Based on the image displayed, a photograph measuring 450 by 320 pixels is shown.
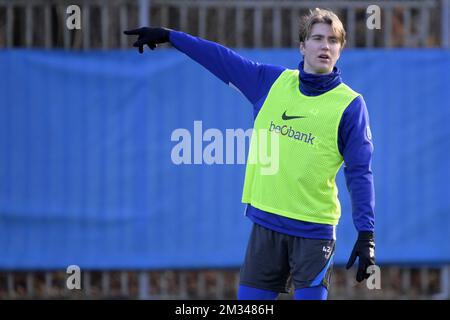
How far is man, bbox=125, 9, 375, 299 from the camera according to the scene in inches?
198

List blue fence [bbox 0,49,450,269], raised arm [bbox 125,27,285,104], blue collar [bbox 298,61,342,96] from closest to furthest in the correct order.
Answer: blue collar [bbox 298,61,342,96] → raised arm [bbox 125,27,285,104] → blue fence [bbox 0,49,450,269]

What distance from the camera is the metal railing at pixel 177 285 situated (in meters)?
7.85

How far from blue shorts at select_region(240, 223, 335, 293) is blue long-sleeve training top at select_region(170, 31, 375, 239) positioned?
46 mm

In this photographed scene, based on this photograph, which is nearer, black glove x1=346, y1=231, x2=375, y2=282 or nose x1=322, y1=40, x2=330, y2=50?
black glove x1=346, y1=231, x2=375, y2=282

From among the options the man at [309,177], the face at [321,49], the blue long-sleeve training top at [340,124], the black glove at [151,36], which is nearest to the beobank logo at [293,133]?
the man at [309,177]

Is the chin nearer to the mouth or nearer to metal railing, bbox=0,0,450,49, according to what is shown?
the mouth

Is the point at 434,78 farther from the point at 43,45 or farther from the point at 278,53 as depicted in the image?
the point at 43,45

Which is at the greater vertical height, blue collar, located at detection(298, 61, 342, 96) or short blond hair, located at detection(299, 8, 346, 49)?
short blond hair, located at detection(299, 8, 346, 49)

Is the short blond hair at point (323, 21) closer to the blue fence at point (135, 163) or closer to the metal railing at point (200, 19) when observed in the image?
the blue fence at point (135, 163)

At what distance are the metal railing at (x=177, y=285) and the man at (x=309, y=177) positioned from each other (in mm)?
2660

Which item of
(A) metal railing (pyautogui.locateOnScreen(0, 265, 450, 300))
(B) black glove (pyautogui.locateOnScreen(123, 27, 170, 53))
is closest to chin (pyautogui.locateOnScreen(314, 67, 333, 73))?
(B) black glove (pyautogui.locateOnScreen(123, 27, 170, 53))

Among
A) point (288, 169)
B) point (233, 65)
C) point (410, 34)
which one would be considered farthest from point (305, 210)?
point (410, 34)

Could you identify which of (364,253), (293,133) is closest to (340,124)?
(293,133)

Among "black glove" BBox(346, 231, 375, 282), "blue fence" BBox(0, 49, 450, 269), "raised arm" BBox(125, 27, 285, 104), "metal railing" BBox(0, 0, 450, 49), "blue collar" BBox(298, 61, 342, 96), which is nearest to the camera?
"black glove" BBox(346, 231, 375, 282)
